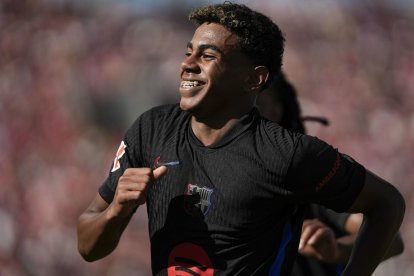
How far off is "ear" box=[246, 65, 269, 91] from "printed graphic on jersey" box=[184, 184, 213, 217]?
0.43 meters

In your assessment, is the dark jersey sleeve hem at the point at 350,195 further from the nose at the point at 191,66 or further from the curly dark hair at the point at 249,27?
the nose at the point at 191,66

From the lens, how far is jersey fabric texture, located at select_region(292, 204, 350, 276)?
151 inches

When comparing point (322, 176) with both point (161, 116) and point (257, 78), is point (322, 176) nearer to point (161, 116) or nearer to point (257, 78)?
point (257, 78)

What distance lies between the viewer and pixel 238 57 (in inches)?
112

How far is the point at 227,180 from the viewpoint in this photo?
269cm

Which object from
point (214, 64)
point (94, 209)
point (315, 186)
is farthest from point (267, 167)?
point (94, 209)

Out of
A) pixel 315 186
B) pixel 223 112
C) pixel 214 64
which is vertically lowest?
pixel 315 186

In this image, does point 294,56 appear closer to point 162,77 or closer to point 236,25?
point 162,77

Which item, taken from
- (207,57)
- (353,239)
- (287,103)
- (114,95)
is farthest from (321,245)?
(114,95)

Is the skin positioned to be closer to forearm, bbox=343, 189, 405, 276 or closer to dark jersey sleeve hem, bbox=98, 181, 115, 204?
dark jersey sleeve hem, bbox=98, 181, 115, 204

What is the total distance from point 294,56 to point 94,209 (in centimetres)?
481

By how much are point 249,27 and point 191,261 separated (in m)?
0.85

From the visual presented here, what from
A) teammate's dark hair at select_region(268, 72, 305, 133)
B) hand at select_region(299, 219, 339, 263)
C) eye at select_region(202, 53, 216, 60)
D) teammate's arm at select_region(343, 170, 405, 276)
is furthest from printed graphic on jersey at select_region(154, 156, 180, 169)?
teammate's dark hair at select_region(268, 72, 305, 133)

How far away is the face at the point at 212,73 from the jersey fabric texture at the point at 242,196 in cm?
11
